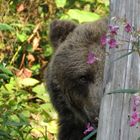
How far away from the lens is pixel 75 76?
16.7 feet

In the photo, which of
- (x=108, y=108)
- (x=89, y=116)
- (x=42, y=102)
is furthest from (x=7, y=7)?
(x=108, y=108)

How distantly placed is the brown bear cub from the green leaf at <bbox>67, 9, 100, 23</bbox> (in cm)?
271

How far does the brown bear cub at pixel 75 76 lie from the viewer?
4.92 metres

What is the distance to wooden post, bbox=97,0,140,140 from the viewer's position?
2736mm

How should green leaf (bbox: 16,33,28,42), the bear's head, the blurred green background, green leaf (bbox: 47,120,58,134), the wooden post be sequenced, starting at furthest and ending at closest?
green leaf (bbox: 16,33,28,42), the blurred green background, green leaf (bbox: 47,120,58,134), the bear's head, the wooden post

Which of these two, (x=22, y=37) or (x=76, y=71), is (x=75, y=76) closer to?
(x=76, y=71)

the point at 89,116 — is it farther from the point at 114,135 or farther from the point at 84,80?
the point at 114,135

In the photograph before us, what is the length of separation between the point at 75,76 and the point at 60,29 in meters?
0.55

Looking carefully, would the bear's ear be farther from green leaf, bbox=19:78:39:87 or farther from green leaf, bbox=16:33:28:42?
green leaf, bbox=16:33:28:42

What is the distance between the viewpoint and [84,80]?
5016 millimetres

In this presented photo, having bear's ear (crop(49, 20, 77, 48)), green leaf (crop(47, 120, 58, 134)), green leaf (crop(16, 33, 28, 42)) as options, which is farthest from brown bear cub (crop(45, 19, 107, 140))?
green leaf (crop(16, 33, 28, 42))

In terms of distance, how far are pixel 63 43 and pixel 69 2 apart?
372 centimetres

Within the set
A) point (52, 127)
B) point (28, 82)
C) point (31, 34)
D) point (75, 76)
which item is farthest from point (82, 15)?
point (75, 76)

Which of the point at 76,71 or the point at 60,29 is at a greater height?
the point at 60,29
